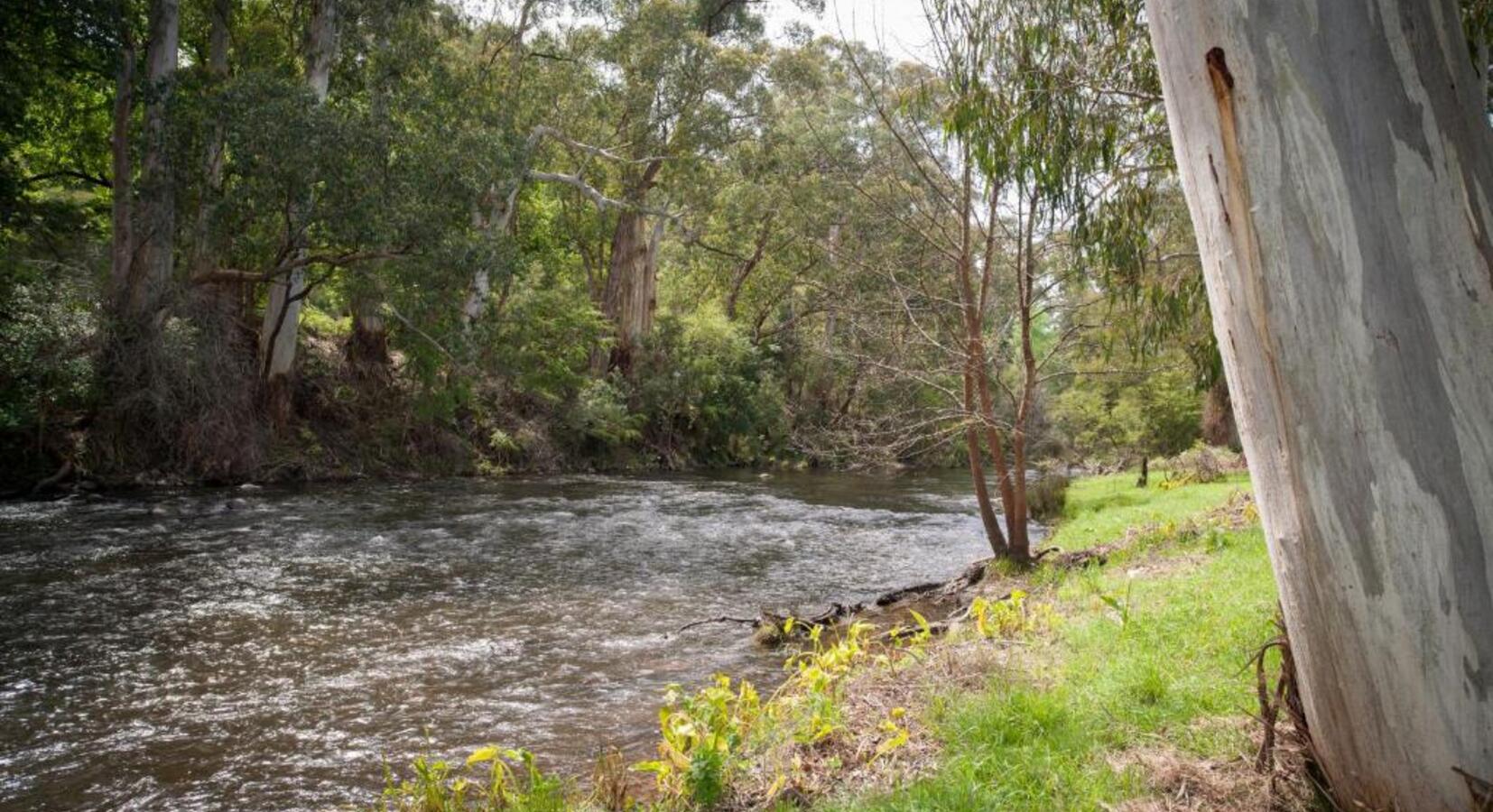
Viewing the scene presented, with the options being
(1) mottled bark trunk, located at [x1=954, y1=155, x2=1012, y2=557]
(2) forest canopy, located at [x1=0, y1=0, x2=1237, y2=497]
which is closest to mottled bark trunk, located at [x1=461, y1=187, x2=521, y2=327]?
(2) forest canopy, located at [x1=0, y1=0, x2=1237, y2=497]

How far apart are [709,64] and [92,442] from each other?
1609cm

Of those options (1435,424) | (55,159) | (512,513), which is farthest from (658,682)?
(55,159)

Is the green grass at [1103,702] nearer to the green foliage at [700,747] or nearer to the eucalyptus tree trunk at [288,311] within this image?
the green foliage at [700,747]

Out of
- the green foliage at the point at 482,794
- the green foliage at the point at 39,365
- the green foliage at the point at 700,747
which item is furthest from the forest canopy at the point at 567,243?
the green foliage at the point at 482,794

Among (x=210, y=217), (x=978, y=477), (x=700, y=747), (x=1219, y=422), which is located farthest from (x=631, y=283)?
(x=700, y=747)

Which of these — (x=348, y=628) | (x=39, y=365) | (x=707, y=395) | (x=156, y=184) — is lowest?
(x=348, y=628)

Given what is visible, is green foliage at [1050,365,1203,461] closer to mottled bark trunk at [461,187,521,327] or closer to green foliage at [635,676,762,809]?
mottled bark trunk at [461,187,521,327]

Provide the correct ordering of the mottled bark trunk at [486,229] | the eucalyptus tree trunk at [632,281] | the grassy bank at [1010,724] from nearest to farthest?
the grassy bank at [1010,724] < the mottled bark trunk at [486,229] < the eucalyptus tree trunk at [632,281]

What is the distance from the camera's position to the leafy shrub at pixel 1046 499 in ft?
45.5

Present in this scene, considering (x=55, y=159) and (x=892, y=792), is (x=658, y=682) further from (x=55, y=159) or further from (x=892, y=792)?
(x=55, y=159)

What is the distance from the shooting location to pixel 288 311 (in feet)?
55.9

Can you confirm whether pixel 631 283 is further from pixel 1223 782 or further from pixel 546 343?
pixel 1223 782

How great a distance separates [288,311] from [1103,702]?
1677 cm

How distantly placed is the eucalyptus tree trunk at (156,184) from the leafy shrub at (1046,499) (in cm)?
1302
